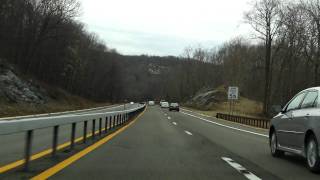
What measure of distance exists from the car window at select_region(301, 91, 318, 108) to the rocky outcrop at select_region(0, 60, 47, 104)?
44.2 metres

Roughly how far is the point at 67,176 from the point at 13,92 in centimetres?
4916

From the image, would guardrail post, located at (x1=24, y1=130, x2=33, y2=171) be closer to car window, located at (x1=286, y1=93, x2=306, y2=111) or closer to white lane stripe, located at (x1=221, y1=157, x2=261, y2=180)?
white lane stripe, located at (x1=221, y1=157, x2=261, y2=180)

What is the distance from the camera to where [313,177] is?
9680 millimetres

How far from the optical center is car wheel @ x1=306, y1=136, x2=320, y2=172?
1014cm

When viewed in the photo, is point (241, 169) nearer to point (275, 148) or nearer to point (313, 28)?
point (275, 148)

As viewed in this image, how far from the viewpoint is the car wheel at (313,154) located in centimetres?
1014

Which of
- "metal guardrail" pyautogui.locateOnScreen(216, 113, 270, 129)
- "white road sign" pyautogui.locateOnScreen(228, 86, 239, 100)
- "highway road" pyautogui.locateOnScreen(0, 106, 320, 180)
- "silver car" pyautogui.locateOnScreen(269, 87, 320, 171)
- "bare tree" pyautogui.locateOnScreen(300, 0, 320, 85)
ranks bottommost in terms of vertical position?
"highway road" pyautogui.locateOnScreen(0, 106, 320, 180)

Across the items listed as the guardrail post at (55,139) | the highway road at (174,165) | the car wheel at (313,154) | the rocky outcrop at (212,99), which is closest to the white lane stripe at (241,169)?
the highway road at (174,165)

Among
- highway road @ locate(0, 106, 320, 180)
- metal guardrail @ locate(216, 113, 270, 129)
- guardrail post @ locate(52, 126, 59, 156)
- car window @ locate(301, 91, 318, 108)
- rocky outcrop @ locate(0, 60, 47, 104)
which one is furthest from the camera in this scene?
Answer: rocky outcrop @ locate(0, 60, 47, 104)

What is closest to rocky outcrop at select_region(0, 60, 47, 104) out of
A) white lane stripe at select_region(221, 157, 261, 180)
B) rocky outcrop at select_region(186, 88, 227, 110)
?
white lane stripe at select_region(221, 157, 261, 180)

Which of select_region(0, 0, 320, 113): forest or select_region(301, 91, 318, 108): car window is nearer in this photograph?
select_region(301, 91, 318, 108): car window

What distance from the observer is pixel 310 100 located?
1123 centimetres

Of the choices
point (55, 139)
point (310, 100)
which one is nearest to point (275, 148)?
point (310, 100)

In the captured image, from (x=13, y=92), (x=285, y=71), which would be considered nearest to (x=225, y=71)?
(x=285, y=71)
